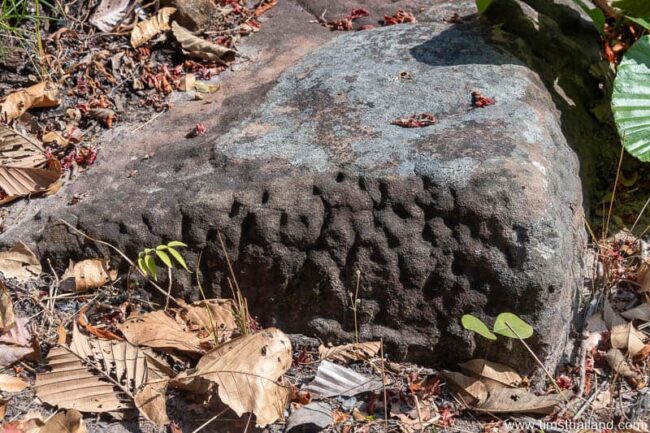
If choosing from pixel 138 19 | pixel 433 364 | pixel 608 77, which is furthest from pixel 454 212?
pixel 138 19

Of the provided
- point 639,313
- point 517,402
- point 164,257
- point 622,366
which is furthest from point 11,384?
point 639,313

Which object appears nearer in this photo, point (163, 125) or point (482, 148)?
point (482, 148)

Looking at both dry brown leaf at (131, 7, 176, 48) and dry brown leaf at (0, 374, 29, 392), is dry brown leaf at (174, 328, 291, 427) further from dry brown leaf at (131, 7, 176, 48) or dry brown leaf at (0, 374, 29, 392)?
dry brown leaf at (131, 7, 176, 48)

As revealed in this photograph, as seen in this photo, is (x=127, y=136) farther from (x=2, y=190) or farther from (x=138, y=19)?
(x=138, y=19)

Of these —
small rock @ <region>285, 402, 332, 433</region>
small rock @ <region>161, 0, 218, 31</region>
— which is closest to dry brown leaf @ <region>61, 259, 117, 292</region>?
small rock @ <region>285, 402, 332, 433</region>

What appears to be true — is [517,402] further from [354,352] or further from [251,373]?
[251,373]

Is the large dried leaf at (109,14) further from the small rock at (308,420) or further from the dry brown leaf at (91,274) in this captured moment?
the small rock at (308,420)
